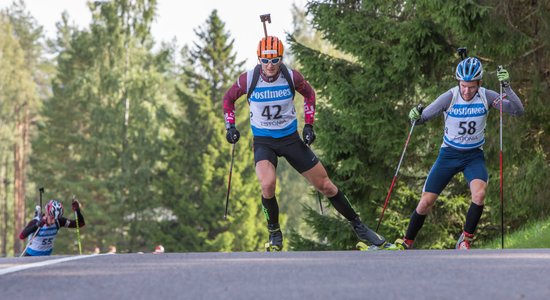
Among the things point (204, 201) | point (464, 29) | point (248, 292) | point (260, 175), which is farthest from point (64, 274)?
point (204, 201)

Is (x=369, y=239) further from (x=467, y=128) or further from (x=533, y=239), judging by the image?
(x=533, y=239)

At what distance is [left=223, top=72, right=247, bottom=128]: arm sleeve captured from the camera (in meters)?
12.0

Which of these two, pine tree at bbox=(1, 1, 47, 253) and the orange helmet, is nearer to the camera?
the orange helmet

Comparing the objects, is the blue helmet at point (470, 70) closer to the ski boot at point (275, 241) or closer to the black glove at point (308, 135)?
the black glove at point (308, 135)

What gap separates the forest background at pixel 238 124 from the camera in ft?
62.4

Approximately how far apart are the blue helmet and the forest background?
5881 mm

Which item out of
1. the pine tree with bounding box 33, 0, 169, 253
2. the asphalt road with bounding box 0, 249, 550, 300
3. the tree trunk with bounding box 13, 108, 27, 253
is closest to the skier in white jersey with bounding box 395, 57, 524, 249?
the asphalt road with bounding box 0, 249, 550, 300

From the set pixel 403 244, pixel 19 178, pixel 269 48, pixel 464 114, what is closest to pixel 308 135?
pixel 269 48

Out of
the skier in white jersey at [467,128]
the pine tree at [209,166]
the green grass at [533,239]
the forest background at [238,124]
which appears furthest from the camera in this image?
the pine tree at [209,166]

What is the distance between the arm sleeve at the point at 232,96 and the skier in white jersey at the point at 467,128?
2.01 m

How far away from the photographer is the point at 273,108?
11.9m

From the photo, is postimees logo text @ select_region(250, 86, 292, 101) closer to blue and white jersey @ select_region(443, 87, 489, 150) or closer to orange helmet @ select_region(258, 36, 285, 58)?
orange helmet @ select_region(258, 36, 285, 58)

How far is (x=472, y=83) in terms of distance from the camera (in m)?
11.8

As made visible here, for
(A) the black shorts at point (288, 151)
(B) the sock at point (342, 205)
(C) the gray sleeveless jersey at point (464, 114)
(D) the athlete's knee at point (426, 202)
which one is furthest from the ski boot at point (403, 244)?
(A) the black shorts at point (288, 151)
